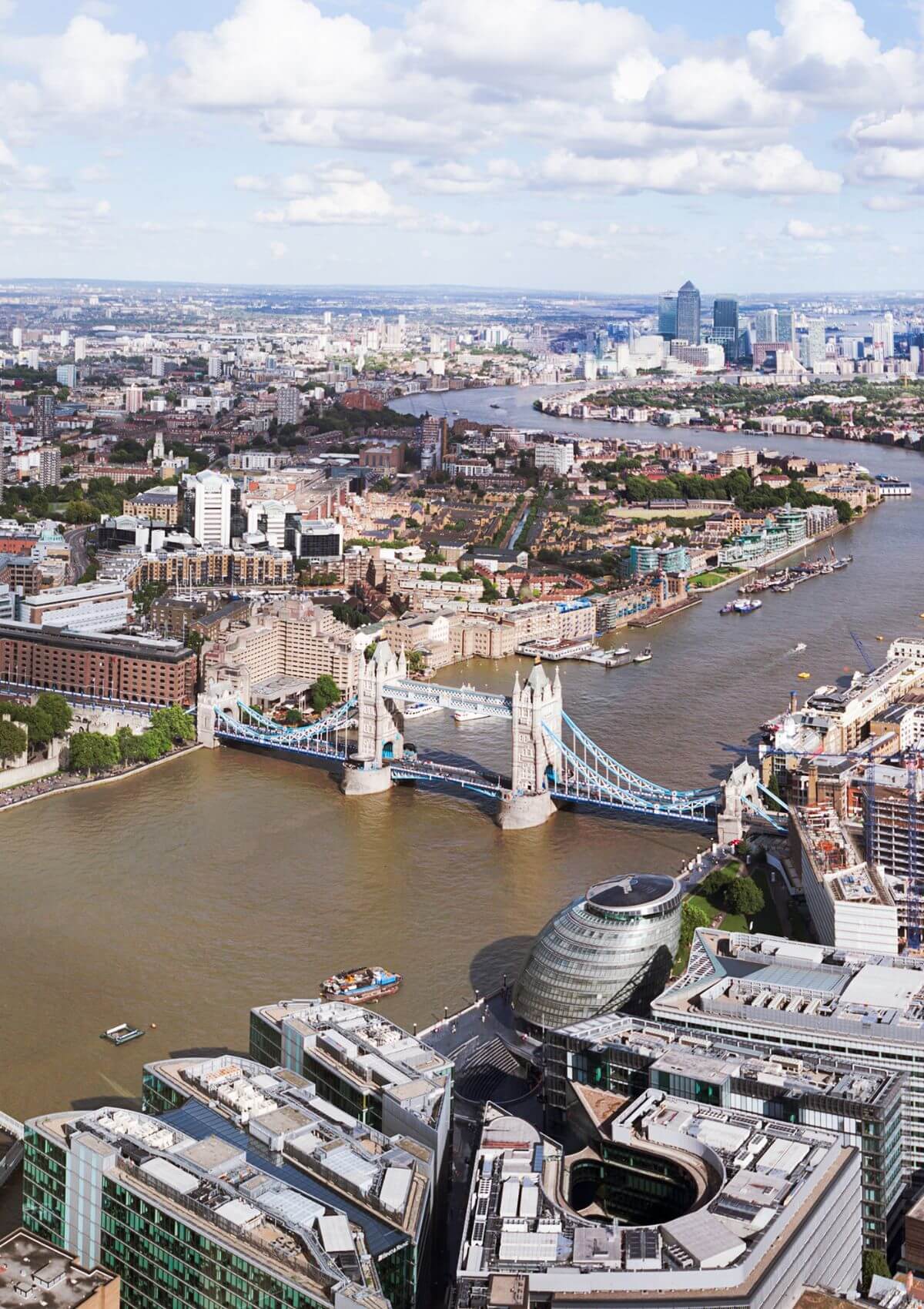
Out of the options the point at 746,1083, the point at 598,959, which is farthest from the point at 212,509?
the point at 746,1083

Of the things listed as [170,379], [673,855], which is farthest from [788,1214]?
[170,379]

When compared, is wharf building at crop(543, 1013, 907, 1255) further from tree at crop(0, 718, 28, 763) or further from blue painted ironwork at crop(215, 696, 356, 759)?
tree at crop(0, 718, 28, 763)

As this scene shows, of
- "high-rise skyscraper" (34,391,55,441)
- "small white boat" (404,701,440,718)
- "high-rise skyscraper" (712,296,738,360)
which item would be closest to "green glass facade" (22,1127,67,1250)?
"small white boat" (404,701,440,718)

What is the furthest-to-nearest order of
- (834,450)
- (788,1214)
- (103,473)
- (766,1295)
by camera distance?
(834,450) < (103,473) < (788,1214) < (766,1295)

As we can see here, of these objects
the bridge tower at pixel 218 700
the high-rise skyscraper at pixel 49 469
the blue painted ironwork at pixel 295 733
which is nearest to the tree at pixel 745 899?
the blue painted ironwork at pixel 295 733

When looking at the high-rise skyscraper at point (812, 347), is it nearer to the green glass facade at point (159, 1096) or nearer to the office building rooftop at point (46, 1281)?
the green glass facade at point (159, 1096)

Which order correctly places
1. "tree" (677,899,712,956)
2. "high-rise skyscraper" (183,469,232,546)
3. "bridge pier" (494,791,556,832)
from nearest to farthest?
"tree" (677,899,712,956) < "bridge pier" (494,791,556,832) < "high-rise skyscraper" (183,469,232,546)

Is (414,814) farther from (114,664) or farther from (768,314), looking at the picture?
(768,314)
